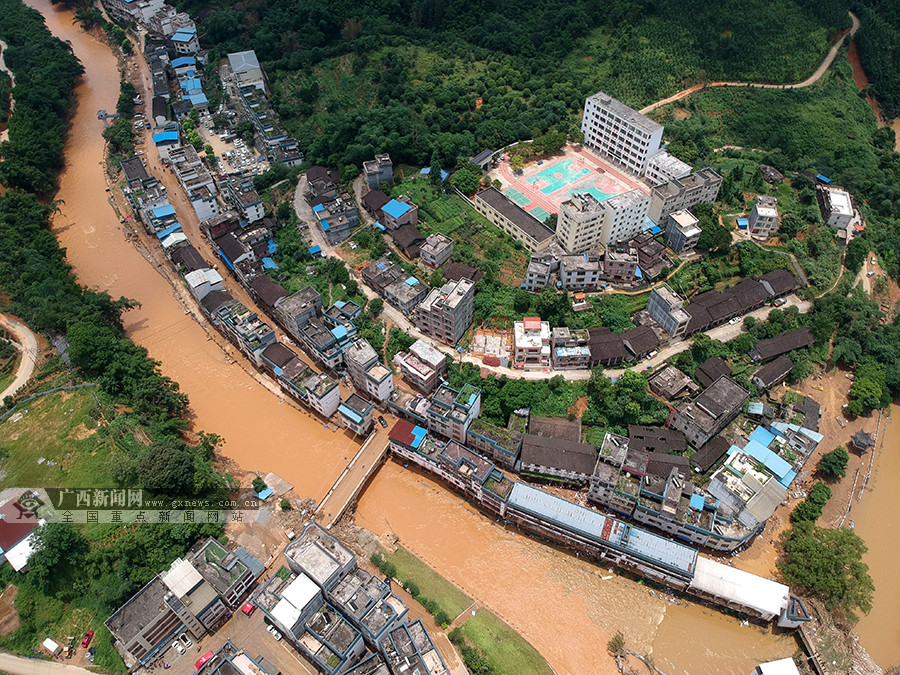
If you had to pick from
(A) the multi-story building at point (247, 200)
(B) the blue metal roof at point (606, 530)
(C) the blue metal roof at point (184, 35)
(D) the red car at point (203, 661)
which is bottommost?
(D) the red car at point (203, 661)

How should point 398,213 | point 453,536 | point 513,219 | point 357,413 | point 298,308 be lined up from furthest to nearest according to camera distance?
point 398,213
point 513,219
point 298,308
point 357,413
point 453,536

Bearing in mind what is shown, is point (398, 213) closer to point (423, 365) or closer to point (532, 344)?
point (423, 365)

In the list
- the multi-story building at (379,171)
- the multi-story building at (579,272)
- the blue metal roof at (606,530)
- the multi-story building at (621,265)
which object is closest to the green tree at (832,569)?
the blue metal roof at (606,530)

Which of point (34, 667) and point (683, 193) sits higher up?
point (683, 193)

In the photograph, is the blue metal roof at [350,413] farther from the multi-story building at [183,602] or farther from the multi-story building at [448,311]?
the multi-story building at [183,602]

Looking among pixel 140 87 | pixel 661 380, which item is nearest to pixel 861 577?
pixel 661 380

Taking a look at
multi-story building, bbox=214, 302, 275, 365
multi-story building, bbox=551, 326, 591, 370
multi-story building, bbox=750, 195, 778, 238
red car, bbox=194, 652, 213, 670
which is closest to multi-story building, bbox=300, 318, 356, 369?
multi-story building, bbox=214, 302, 275, 365

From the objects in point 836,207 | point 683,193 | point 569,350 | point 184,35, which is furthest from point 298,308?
point 184,35

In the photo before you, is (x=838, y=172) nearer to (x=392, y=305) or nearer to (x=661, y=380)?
(x=661, y=380)
